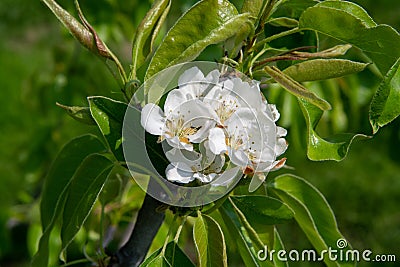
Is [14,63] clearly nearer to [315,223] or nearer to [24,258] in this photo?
[24,258]

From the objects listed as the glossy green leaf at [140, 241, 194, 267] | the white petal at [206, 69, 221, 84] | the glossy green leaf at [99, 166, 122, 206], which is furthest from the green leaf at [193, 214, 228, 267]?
the glossy green leaf at [99, 166, 122, 206]

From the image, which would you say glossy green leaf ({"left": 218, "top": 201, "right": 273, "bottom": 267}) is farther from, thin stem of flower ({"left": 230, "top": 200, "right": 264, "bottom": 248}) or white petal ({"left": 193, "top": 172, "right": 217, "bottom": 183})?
white petal ({"left": 193, "top": 172, "right": 217, "bottom": 183})

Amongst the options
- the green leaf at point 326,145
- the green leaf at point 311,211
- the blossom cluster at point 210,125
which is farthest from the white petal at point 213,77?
the green leaf at point 311,211

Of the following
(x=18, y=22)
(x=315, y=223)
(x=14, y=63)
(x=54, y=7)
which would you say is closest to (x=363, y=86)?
(x=315, y=223)

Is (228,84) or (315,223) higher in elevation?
(228,84)

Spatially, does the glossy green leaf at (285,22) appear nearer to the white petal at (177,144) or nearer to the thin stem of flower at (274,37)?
the thin stem of flower at (274,37)
